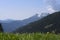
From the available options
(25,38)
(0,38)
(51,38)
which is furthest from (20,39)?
(51,38)

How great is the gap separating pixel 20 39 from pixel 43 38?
672 mm

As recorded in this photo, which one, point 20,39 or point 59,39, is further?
point 59,39

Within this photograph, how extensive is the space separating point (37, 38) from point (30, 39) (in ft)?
0.91

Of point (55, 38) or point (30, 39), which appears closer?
point (30, 39)

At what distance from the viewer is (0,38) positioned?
18.2 ft

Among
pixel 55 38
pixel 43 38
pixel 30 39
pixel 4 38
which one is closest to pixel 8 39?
pixel 4 38

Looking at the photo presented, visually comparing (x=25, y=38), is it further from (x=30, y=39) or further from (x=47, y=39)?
(x=47, y=39)

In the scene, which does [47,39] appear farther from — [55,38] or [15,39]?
[15,39]

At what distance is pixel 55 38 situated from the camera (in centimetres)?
582

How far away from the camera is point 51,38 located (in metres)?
5.80

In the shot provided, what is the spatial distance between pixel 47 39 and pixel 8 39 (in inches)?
41.2

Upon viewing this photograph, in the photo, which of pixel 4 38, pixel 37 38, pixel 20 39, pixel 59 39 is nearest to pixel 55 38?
pixel 59 39

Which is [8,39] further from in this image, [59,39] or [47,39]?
[59,39]

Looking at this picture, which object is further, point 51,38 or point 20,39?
point 51,38
